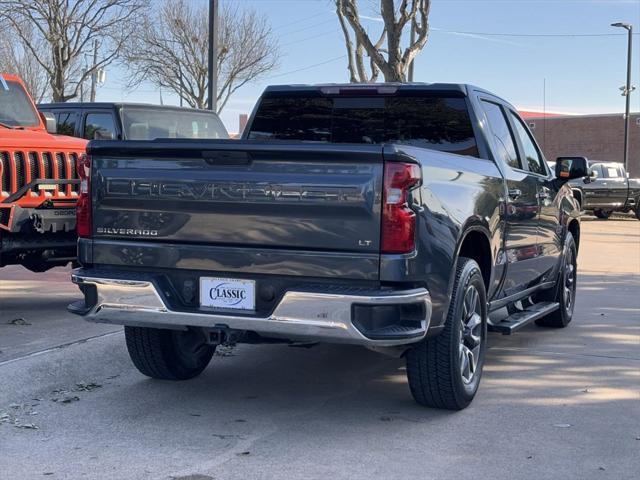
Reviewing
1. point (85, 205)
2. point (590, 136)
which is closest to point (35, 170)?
point (85, 205)

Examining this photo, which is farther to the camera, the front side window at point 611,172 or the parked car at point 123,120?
the front side window at point 611,172

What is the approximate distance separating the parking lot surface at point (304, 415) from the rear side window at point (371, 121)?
168 cm

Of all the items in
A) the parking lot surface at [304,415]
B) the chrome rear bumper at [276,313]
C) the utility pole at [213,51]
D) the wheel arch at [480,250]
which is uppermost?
the utility pole at [213,51]

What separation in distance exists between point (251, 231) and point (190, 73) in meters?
35.1

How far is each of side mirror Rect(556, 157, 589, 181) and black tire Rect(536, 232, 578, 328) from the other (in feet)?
2.39

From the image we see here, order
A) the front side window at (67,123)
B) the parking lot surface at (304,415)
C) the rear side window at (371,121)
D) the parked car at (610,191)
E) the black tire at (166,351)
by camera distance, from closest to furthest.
A: the parking lot surface at (304,415)
the black tire at (166,351)
the rear side window at (371,121)
the front side window at (67,123)
the parked car at (610,191)

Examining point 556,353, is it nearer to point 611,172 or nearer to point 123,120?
point 123,120

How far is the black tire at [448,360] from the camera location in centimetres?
511

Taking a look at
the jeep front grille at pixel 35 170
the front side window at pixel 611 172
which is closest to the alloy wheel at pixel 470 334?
the jeep front grille at pixel 35 170

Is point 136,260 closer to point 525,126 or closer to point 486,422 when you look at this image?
point 486,422

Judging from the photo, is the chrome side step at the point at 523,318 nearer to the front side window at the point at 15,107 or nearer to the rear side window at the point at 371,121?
the rear side window at the point at 371,121

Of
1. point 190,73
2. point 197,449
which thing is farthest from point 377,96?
point 190,73

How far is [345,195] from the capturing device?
4.55 meters

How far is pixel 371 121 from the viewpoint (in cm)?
653
